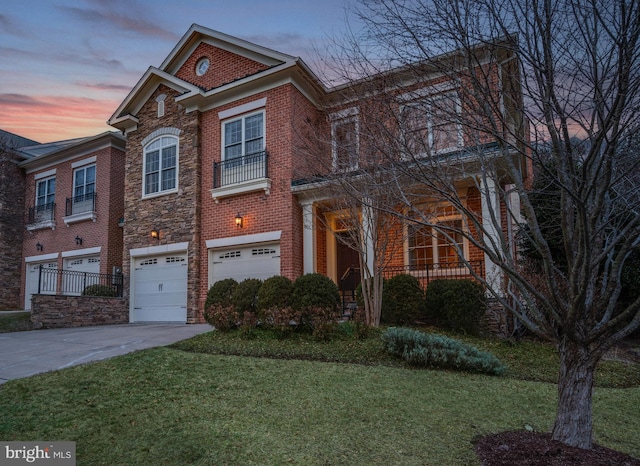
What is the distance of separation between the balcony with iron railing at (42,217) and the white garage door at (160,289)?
6160 mm

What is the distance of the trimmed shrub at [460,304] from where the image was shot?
8.48 m

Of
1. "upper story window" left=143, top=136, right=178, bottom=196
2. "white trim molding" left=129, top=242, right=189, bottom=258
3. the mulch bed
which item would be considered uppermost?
"upper story window" left=143, top=136, right=178, bottom=196

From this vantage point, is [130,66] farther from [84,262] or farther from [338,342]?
[338,342]

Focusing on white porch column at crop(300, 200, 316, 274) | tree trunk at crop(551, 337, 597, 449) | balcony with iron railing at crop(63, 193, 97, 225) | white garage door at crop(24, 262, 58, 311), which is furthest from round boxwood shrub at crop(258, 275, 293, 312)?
white garage door at crop(24, 262, 58, 311)

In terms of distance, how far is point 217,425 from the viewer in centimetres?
374

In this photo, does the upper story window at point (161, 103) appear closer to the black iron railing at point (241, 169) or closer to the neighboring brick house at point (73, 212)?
the neighboring brick house at point (73, 212)

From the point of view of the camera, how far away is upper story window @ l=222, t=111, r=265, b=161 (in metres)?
12.2

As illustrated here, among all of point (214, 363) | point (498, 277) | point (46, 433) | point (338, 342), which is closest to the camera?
point (46, 433)

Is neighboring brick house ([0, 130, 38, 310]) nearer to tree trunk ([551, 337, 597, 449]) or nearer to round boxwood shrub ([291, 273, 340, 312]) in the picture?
round boxwood shrub ([291, 273, 340, 312])

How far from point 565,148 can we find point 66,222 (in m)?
18.3

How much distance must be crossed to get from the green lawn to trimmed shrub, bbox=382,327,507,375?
0.20 meters

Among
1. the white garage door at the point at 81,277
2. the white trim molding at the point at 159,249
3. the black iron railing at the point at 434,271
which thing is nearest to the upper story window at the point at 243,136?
the white trim molding at the point at 159,249

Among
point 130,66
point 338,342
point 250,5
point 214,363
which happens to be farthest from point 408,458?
point 130,66

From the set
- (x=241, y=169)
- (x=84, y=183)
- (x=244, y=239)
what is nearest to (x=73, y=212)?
(x=84, y=183)
